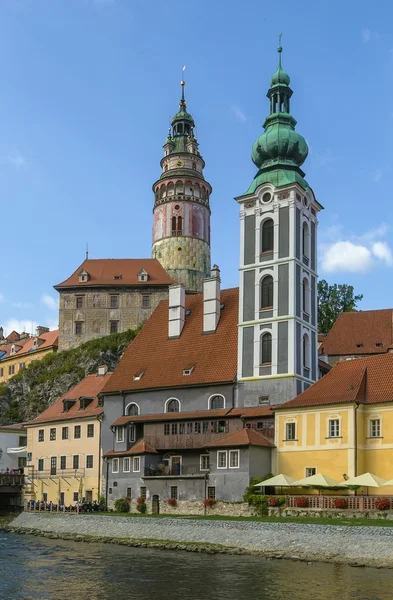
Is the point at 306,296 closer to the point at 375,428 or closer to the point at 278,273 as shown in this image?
the point at 278,273

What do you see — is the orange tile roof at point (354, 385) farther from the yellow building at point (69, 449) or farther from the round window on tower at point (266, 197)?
the yellow building at point (69, 449)

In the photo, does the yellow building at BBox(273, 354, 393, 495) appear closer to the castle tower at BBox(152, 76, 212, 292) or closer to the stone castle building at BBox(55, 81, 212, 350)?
the stone castle building at BBox(55, 81, 212, 350)

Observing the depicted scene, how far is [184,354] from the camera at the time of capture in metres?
55.6

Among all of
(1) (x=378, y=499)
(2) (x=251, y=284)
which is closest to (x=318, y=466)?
(1) (x=378, y=499)

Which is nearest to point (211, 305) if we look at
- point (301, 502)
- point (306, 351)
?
point (306, 351)

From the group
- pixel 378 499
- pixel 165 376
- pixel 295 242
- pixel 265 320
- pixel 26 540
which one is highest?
pixel 295 242

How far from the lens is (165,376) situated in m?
54.8

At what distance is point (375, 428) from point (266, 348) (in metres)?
10.1

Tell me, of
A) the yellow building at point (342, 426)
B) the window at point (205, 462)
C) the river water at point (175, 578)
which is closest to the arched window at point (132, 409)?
the window at point (205, 462)

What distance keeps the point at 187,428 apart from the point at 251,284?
986 centimetres

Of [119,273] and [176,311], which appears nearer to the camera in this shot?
[176,311]

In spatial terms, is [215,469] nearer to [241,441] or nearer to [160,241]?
[241,441]

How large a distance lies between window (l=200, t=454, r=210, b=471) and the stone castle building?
131 ft

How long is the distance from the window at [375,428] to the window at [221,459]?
8.34m
